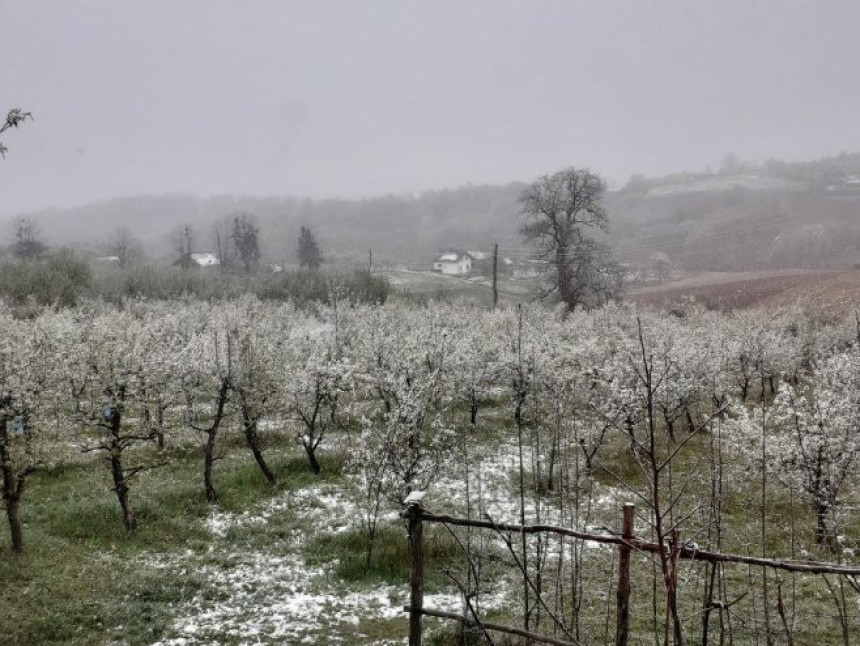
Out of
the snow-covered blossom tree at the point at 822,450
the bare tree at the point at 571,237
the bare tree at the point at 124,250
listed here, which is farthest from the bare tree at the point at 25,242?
the snow-covered blossom tree at the point at 822,450

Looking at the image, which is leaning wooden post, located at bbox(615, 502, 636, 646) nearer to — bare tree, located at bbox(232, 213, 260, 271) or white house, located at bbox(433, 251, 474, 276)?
bare tree, located at bbox(232, 213, 260, 271)

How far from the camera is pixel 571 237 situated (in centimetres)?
4506

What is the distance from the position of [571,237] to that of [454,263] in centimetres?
8632

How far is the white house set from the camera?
131 metres

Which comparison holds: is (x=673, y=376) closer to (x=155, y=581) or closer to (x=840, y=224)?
(x=155, y=581)

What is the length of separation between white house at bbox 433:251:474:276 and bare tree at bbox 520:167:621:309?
83456 mm

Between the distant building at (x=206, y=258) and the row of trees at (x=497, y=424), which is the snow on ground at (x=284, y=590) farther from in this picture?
the distant building at (x=206, y=258)

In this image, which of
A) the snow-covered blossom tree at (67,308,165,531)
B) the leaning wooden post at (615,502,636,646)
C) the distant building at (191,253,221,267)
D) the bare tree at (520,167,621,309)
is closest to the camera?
the leaning wooden post at (615,502,636,646)

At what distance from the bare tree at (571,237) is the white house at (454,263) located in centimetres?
8346

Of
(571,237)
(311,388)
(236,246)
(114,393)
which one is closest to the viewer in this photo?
(114,393)

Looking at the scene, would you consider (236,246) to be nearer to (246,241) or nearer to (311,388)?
(246,241)

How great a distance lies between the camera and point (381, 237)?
18500 cm

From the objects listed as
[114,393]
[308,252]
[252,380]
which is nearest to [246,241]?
[308,252]

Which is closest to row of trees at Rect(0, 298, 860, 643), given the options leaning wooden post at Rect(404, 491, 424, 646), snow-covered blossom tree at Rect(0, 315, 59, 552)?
snow-covered blossom tree at Rect(0, 315, 59, 552)
